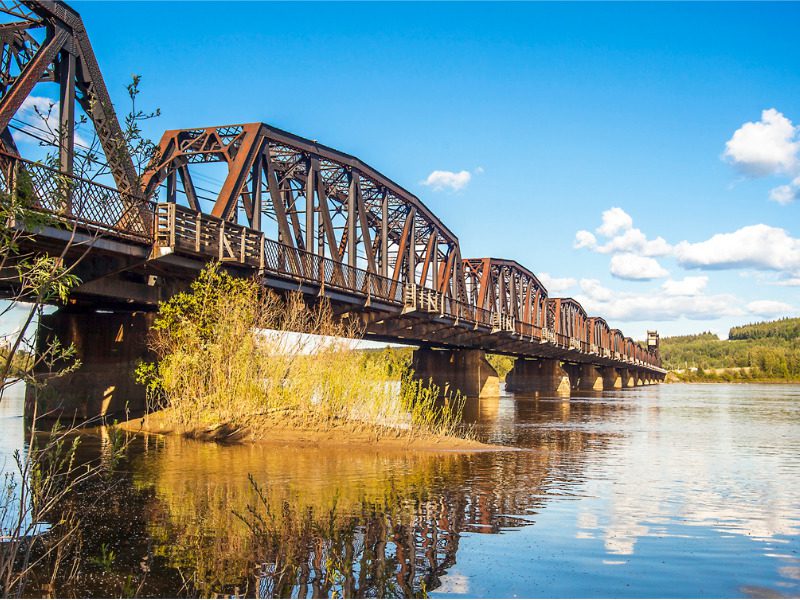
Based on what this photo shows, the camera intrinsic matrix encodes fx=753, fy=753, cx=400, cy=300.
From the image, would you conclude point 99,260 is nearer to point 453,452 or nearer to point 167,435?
point 167,435

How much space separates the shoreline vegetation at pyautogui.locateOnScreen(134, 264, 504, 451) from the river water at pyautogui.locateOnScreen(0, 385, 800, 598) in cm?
135

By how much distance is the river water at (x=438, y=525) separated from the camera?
10.0 metres

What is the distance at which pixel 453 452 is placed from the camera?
934 inches

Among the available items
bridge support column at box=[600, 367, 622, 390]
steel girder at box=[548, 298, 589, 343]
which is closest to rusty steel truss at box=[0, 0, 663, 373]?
steel girder at box=[548, 298, 589, 343]

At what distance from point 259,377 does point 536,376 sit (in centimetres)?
8358

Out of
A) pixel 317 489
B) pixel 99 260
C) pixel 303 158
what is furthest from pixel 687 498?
pixel 303 158

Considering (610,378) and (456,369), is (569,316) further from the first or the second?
(456,369)

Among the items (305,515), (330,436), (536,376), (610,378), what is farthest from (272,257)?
(610,378)

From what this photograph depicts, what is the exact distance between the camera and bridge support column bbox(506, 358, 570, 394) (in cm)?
10294

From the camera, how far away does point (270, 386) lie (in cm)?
2533

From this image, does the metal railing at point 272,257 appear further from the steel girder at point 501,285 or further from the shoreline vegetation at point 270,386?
the steel girder at point 501,285

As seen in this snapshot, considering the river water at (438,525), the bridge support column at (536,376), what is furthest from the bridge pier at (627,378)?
the river water at (438,525)

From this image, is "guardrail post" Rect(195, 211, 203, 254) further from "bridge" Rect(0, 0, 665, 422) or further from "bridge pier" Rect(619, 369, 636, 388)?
"bridge pier" Rect(619, 369, 636, 388)

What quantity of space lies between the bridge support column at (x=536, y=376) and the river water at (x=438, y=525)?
Result: 3099 inches
